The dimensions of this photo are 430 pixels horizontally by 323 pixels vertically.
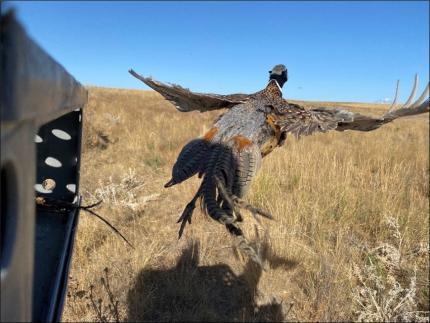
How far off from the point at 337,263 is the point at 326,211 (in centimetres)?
117

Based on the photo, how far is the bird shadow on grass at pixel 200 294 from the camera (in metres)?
3.27

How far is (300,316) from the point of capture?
326cm

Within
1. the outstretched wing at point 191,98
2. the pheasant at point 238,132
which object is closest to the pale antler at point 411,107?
the pheasant at point 238,132

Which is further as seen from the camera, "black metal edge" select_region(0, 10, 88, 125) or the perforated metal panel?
the perforated metal panel

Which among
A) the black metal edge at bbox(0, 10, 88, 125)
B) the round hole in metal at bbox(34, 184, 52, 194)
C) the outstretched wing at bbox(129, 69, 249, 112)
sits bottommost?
the round hole in metal at bbox(34, 184, 52, 194)

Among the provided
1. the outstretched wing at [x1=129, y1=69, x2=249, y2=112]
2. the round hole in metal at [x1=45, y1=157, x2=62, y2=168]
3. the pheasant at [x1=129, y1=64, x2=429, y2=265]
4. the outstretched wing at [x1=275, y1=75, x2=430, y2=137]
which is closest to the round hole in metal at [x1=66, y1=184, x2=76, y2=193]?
the round hole in metal at [x1=45, y1=157, x2=62, y2=168]

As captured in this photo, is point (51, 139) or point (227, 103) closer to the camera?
point (51, 139)

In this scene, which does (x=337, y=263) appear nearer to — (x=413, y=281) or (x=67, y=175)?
(x=413, y=281)

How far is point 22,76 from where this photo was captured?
521 millimetres

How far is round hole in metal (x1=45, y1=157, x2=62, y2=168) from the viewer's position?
6.75 ft

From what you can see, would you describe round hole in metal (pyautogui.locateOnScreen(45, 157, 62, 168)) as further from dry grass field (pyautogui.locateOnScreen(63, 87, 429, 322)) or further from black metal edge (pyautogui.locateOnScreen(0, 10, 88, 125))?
black metal edge (pyautogui.locateOnScreen(0, 10, 88, 125))

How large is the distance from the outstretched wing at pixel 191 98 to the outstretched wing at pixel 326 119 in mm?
353

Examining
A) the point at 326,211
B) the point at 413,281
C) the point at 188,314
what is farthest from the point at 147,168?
the point at 413,281

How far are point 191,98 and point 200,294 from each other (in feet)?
5.21
